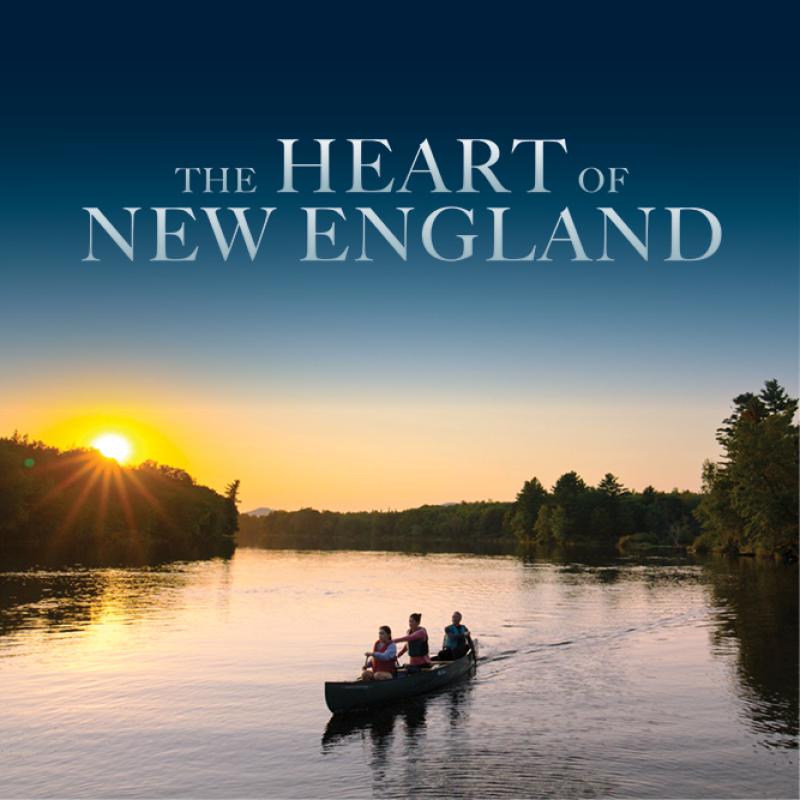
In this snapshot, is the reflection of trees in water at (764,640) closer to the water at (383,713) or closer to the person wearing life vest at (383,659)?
the water at (383,713)

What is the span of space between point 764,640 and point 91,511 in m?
113

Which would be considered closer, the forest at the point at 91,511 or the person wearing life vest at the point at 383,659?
the person wearing life vest at the point at 383,659

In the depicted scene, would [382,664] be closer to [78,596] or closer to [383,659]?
[383,659]

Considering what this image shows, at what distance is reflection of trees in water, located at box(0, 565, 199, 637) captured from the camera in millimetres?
45844

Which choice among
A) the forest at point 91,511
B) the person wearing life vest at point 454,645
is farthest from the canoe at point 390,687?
the forest at point 91,511

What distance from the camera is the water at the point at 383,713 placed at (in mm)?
20078

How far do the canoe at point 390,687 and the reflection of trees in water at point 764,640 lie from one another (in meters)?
10.3

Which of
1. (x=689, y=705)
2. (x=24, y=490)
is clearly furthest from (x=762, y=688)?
(x=24, y=490)

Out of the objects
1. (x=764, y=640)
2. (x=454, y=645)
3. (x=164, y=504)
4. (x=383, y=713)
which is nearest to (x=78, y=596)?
(x=454, y=645)

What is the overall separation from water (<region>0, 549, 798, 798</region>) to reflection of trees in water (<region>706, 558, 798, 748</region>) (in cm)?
17

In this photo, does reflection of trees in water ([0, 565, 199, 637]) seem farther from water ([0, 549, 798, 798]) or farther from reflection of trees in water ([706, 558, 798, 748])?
reflection of trees in water ([706, 558, 798, 748])

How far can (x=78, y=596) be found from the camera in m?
58.7

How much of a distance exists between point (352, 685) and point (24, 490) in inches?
3780

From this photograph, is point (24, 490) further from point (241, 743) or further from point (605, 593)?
point (241, 743)
